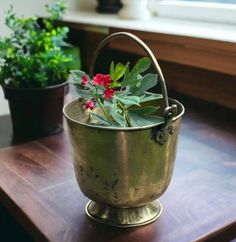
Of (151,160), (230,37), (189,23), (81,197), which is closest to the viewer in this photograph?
(151,160)

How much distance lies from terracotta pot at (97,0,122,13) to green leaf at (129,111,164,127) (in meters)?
1.53

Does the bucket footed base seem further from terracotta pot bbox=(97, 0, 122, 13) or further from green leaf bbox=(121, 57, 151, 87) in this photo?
terracotta pot bbox=(97, 0, 122, 13)

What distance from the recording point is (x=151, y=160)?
24.9 inches

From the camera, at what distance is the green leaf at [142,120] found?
64 centimetres

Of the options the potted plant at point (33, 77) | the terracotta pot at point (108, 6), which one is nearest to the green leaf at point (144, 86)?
the potted plant at point (33, 77)

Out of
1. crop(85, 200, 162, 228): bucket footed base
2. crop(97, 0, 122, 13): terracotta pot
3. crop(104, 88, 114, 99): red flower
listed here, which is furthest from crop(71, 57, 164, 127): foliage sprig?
crop(97, 0, 122, 13): terracotta pot

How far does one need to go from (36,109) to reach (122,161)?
49 centimetres

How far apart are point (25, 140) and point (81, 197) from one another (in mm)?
351

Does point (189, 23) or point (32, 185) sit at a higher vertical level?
point (189, 23)

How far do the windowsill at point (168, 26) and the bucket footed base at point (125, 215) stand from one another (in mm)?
627

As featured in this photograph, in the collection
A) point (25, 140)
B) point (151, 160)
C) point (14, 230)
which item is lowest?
point (14, 230)

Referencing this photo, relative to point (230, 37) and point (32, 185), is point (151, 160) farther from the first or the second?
point (230, 37)

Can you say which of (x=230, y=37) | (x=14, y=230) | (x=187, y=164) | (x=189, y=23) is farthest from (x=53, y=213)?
(x=189, y=23)

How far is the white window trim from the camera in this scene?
152 centimetres
